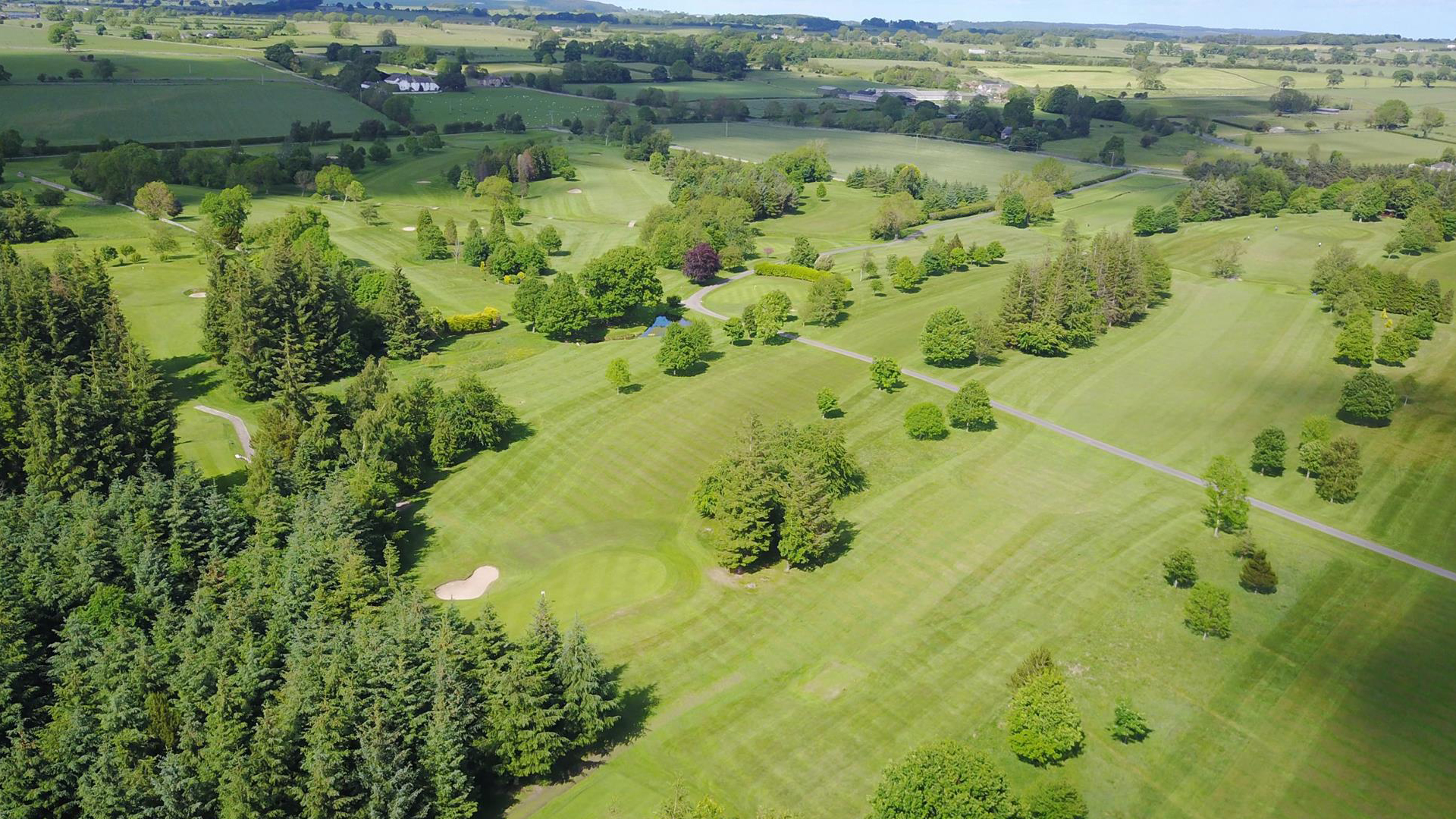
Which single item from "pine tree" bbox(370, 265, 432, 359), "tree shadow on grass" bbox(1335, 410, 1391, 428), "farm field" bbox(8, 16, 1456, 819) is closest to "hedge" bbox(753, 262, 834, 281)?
"farm field" bbox(8, 16, 1456, 819)

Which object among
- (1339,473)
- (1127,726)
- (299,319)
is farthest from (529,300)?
(1339,473)

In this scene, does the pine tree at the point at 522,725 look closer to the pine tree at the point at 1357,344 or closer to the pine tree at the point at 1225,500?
the pine tree at the point at 1225,500

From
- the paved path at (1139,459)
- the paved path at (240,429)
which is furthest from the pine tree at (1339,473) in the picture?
the paved path at (240,429)

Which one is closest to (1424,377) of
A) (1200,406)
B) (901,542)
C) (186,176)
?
(1200,406)

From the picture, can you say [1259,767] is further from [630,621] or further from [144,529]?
[144,529]

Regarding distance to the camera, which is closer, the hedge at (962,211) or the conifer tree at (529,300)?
the conifer tree at (529,300)

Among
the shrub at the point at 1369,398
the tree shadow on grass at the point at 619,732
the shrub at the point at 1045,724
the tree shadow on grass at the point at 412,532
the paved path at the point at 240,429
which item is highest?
the shrub at the point at 1369,398
